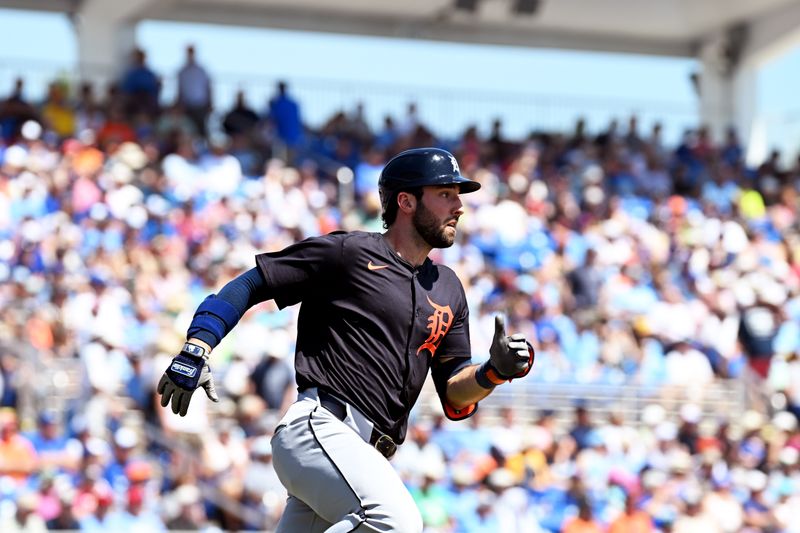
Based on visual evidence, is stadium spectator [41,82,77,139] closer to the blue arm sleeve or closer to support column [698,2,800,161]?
support column [698,2,800,161]

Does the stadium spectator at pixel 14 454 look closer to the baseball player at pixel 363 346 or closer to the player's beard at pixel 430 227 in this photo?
the baseball player at pixel 363 346

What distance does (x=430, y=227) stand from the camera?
5.86 meters

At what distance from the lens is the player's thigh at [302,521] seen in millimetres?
5551

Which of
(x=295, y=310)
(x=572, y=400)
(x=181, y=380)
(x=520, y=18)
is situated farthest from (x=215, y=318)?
(x=520, y=18)

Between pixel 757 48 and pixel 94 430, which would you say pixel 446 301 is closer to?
pixel 94 430

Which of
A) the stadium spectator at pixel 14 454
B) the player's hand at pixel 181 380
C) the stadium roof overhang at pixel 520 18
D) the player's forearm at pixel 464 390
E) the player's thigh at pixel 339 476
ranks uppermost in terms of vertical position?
the stadium roof overhang at pixel 520 18

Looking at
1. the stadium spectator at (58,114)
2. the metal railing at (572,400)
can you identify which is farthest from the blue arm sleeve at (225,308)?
the stadium spectator at (58,114)

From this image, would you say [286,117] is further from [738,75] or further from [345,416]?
[345,416]

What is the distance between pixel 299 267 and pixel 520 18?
837 inches

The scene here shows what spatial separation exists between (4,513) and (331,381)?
23.1 ft

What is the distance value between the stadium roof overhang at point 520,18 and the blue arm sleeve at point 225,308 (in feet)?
63.0

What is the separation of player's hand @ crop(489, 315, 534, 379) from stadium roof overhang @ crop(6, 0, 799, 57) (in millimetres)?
19396

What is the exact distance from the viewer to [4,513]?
1182 cm

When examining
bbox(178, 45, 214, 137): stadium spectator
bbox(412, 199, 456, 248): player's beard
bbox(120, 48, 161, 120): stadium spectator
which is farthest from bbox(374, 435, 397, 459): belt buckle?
bbox(178, 45, 214, 137): stadium spectator
